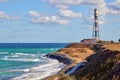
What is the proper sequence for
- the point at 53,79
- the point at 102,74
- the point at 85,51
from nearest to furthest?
the point at 102,74 → the point at 53,79 → the point at 85,51

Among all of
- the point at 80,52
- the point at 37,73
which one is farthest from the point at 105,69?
the point at 80,52

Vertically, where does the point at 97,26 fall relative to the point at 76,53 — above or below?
above

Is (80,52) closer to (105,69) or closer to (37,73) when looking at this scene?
(37,73)

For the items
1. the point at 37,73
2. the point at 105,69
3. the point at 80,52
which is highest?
the point at 105,69

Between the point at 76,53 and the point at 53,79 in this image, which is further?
the point at 76,53

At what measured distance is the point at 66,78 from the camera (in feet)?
132

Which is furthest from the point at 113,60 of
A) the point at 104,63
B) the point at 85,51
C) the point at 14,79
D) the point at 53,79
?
the point at 85,51

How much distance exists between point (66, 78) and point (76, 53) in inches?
2761

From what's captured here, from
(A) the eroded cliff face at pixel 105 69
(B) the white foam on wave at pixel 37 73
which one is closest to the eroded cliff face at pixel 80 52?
(B) the white foam on wave at pixel 37 73

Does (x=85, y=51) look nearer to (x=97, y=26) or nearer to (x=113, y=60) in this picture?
(x=97, y=26)

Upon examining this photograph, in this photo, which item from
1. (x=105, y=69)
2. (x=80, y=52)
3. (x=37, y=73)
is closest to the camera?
(x=105, y=69)

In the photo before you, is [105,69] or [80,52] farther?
[80,52]

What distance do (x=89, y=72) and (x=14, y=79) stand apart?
670 inches

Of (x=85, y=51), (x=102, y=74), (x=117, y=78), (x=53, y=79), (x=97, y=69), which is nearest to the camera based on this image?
(x=117, y=78)
